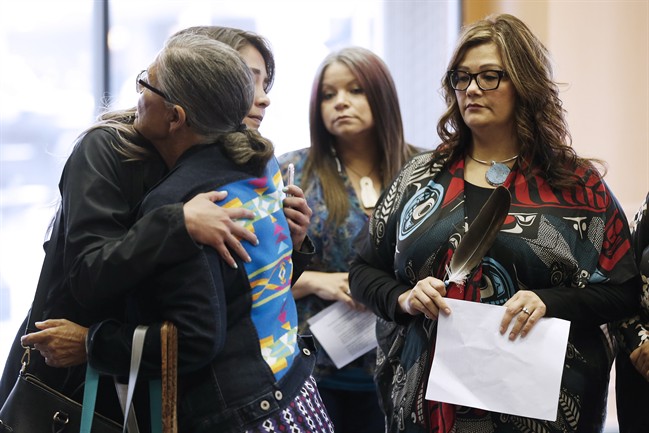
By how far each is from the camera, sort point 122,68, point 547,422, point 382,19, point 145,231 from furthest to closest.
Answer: point 382,19 → point 122,68 → point 547,422 → point 145,231

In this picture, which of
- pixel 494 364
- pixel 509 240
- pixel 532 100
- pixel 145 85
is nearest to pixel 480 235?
pixel 509 240

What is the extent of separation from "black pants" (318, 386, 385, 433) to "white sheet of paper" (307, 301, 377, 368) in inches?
5.1

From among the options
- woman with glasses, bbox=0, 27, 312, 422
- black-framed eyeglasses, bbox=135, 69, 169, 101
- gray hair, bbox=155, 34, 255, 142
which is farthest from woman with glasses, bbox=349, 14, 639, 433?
black-framed eyeglasses, bbox=135, 69, 169, 101

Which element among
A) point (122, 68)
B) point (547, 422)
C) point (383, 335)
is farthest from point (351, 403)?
point (122, 68)

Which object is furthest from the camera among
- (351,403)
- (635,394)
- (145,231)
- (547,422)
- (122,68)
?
(122,68)

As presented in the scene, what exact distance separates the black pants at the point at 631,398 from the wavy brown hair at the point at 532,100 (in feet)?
1.82

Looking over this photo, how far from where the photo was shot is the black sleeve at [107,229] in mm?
1638

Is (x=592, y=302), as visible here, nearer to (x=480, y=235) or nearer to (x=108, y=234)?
(x=480, y=235)

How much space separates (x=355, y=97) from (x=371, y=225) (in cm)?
86

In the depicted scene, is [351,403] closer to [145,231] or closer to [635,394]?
[635,394]

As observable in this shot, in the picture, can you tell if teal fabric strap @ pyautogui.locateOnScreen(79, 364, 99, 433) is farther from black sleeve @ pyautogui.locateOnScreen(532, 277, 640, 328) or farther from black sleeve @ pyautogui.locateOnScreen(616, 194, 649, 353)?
black sleeve @ pyautogui.locateOnScreen(616, 194, 649, 353)

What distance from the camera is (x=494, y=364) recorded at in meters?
2.00

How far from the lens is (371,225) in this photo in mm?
2436

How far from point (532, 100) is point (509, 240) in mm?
381
